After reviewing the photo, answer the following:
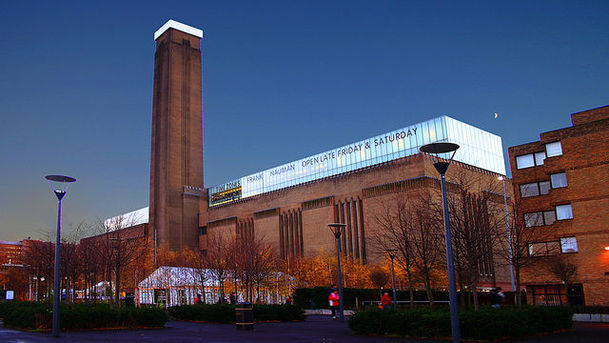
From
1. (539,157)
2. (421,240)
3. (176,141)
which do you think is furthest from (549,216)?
(176,141)

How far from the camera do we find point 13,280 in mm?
126125

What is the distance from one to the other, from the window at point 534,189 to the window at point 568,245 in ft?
13.7

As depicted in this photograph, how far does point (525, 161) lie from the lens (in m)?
45.3

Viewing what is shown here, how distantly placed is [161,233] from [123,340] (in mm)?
89540

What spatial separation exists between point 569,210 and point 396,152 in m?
37.4

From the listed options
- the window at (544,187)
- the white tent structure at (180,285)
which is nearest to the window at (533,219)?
the window at (544,187)

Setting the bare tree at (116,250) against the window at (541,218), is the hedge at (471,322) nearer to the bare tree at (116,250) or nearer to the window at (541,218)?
the bare tree at (116,250)

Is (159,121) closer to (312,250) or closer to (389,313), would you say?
(312,250)

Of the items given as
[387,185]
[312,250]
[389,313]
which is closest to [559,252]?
[389,313]

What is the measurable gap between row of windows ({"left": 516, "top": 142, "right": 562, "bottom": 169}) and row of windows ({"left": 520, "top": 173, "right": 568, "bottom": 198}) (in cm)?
164

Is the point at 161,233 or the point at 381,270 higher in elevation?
the point at 161,233

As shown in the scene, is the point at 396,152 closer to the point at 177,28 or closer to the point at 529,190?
the point at 529,190

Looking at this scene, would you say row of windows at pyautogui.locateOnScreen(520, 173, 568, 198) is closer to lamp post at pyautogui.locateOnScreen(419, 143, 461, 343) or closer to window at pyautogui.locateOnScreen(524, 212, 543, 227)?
window at pyautogui.locateOnScreen(524, 212, 543, 227)

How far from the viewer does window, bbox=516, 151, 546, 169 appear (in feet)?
145
